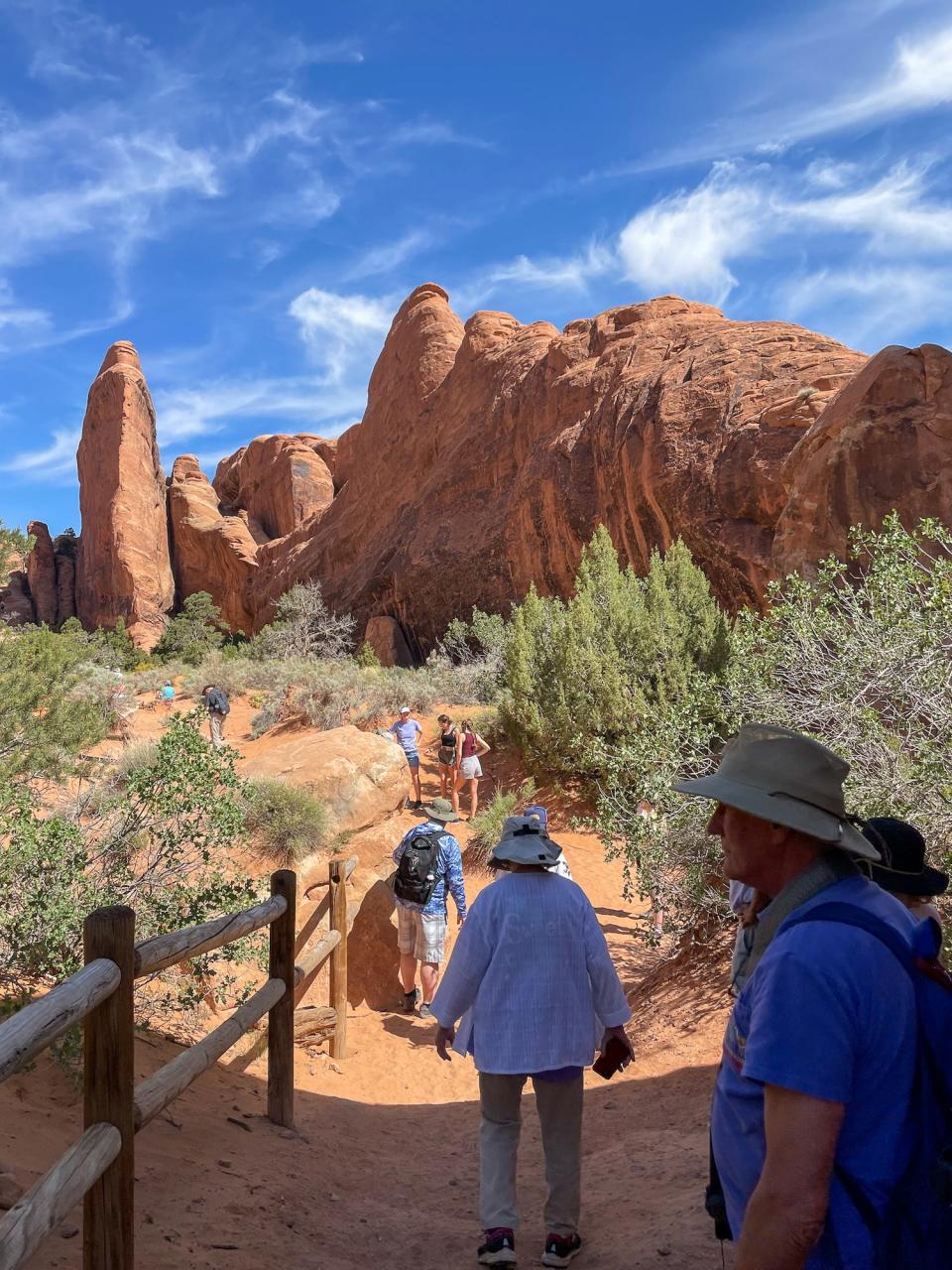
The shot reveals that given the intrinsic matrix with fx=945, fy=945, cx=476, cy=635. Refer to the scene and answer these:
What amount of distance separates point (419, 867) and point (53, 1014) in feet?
15.9

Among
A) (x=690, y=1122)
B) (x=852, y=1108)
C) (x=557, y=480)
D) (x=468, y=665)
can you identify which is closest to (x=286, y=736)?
(x=468, y=665)

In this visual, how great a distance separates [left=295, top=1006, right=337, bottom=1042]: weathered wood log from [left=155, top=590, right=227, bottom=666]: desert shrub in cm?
2847

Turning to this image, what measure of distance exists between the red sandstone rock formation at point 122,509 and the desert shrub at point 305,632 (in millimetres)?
14683

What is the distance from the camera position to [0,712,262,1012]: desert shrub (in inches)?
205

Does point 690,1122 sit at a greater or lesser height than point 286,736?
lesser

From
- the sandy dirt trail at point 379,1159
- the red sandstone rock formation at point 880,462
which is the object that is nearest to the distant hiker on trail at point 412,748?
the red sandstone rock formation at point 880,462

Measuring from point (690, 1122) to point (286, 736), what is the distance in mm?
14683

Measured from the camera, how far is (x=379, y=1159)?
4.94 meters

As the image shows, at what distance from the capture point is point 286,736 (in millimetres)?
18984

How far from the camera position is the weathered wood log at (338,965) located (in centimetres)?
696

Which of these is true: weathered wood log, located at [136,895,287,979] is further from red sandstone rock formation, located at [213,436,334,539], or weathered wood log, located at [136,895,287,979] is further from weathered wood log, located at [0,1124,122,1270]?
red sandstone rock formation, located at [213,436,334,539]

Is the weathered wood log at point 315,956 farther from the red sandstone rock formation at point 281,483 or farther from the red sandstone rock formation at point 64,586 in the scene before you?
the red sandstone rock formation at point 64,586

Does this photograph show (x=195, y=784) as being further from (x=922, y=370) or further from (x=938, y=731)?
(x=922, y=370)

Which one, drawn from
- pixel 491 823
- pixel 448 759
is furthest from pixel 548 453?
pixel 491 823
